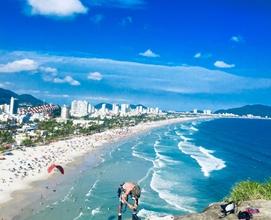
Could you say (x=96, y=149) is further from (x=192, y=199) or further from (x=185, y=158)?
(x=192, y=199)

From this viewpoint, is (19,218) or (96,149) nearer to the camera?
(19,218)

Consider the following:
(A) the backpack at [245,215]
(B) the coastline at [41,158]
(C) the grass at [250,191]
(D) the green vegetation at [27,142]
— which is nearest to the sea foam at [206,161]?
(B) the coastline at [41,158]

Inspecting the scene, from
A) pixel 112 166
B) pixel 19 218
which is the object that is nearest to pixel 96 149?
pixel 112 166

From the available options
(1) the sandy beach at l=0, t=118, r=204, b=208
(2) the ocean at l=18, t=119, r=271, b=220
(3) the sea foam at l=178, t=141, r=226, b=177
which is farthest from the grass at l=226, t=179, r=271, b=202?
(3) the sea foam at l=178, t=141, r=226, b=177

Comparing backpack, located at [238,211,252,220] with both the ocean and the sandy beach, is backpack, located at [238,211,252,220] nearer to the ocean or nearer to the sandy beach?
the ocean

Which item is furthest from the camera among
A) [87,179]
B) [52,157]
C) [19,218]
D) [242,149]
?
[242,149]

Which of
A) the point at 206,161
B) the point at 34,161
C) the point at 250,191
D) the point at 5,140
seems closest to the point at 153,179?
the point at 34,161

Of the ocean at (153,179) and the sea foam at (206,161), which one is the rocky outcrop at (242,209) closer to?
the ocean at (153,179)
